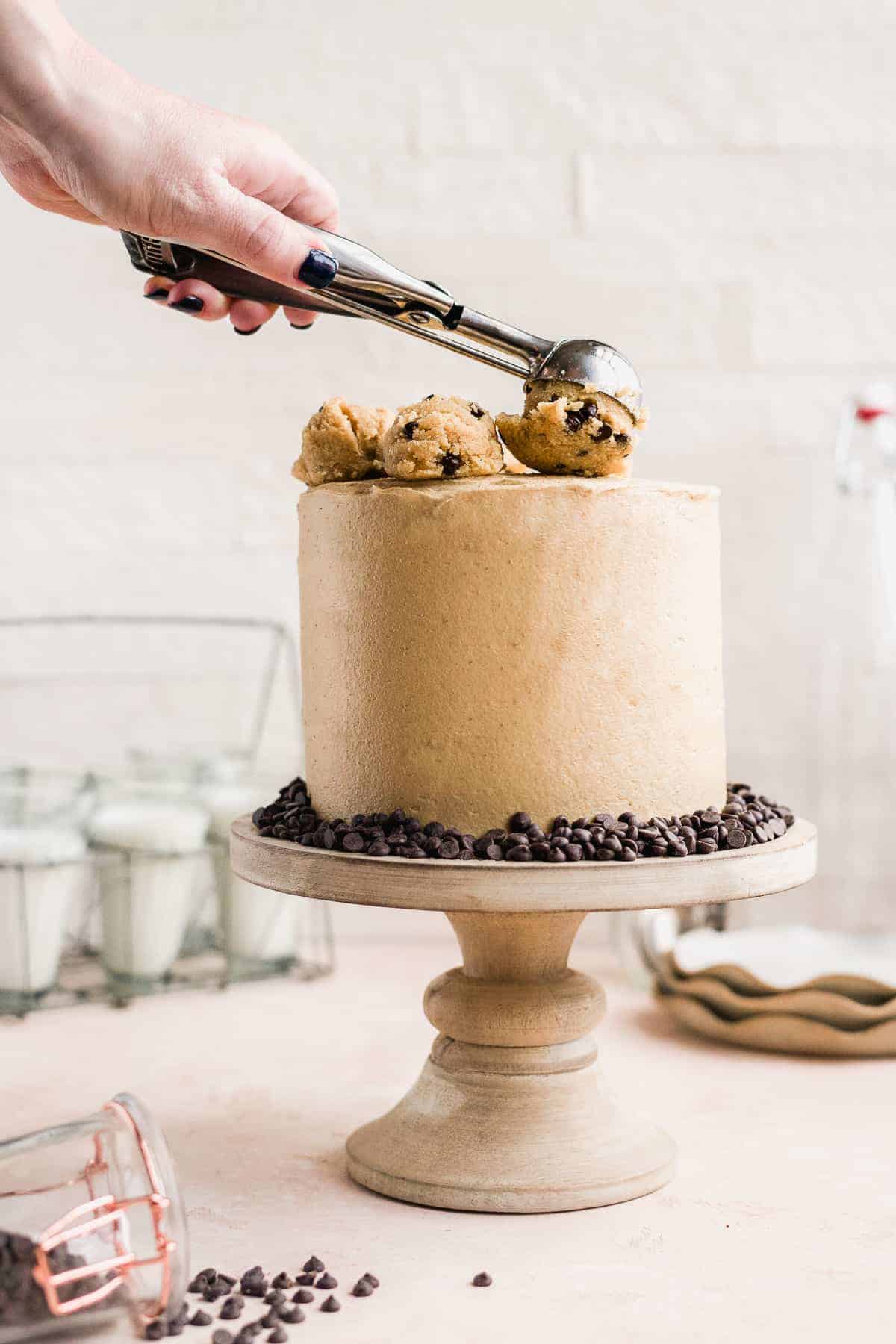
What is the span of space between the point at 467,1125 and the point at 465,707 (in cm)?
31

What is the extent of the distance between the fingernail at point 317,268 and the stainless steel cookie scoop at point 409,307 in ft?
0.05

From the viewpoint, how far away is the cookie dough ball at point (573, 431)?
1.00 meters

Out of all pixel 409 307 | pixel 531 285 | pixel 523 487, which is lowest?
pixel 523 487

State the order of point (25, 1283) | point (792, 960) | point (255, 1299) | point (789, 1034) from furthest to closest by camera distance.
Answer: point (792, 960), point (789, 1034), point (255, 1299), point (25, 1283)

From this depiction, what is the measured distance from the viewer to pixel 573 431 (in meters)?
1.00

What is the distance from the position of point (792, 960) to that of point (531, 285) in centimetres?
88

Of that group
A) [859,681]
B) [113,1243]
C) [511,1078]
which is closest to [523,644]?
[511,1078]

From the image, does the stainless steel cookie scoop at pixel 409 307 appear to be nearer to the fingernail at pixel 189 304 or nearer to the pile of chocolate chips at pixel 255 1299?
the fingernail at pixel 189 304

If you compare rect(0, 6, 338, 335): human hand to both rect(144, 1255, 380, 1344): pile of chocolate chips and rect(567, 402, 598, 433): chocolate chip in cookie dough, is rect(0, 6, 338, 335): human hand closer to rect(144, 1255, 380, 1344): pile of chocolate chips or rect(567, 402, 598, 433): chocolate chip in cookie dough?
rect(567, 402, 598, 433): chocolate chip in cookie dough

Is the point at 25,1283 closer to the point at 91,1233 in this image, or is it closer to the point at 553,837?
the point at 91,1233

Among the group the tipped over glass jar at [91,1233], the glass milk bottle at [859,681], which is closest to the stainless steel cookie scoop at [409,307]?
the tipped over glass jar at [91,1233]

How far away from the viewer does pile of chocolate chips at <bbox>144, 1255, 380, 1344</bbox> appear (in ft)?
2.79

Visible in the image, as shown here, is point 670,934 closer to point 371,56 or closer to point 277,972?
point 277,972

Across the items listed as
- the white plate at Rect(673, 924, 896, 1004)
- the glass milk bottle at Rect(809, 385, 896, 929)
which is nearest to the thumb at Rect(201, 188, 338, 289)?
the white plate at Rect(673, 924, 896, 1004)
